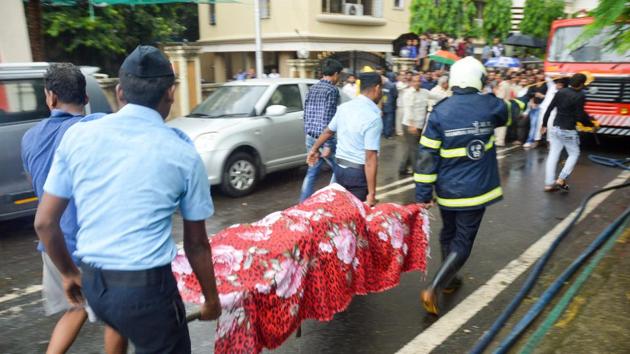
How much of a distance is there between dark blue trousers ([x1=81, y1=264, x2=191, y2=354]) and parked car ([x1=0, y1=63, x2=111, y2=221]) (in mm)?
→ 4327

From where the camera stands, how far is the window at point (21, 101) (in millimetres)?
5801

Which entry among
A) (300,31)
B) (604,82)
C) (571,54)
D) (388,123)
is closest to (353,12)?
(300,31)

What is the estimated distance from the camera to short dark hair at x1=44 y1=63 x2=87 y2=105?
3.07 meters

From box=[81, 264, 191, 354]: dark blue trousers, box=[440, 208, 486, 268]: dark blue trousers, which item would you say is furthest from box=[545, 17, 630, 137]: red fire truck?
box=[81, 264, 191, 354]: dark blue trousers

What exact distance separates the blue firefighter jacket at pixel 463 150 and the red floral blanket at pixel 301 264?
0.33 meters

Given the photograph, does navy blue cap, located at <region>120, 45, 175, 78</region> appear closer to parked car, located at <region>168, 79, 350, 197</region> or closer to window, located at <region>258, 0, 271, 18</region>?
parked car, located at <region>168, 79, 350, 197</region>

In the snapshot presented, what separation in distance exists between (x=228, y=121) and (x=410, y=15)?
19489 mm

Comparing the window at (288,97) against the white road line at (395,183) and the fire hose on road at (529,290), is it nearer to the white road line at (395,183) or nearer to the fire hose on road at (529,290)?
the white road line at (395,183)

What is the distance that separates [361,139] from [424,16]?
2086cm

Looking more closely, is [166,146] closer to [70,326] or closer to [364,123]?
[70,326]

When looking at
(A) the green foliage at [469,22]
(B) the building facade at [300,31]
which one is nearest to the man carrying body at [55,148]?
(B) the building facade at [300,31]

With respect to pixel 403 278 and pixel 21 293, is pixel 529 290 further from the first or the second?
pixel 21 293

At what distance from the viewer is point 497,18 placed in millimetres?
26906

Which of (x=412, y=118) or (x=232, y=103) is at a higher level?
(x=232, y=103)
